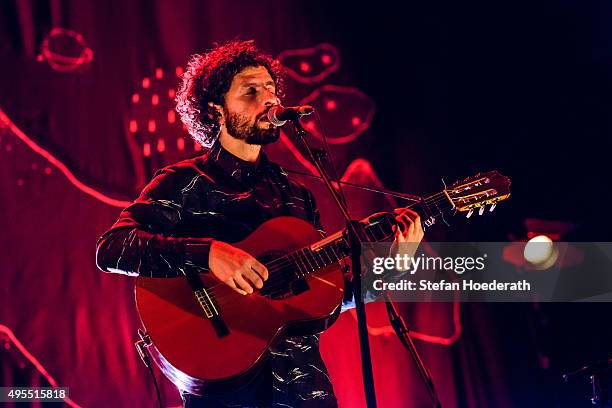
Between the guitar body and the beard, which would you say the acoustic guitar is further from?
the beard

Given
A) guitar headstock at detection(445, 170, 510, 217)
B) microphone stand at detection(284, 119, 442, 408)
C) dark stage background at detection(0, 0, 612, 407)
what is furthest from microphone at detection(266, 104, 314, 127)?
dark stage background at detection(0, 0, 612, 407)

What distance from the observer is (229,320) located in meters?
2.44

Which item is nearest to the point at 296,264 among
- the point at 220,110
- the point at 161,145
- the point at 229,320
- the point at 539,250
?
the point at 229,320

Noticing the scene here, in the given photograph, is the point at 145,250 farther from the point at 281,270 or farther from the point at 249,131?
the point at 249,131

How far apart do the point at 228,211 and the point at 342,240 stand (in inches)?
19.4

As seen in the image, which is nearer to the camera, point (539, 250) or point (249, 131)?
point (249, 131)

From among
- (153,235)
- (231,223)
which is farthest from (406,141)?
(153,235)

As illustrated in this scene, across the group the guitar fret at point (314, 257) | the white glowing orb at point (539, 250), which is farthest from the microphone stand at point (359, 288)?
the white glowing orb at point (539, 250)

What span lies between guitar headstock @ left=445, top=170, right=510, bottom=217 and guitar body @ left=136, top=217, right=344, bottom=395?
0.56 metres

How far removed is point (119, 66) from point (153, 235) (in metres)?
1.74

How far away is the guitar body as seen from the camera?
230 centimetres

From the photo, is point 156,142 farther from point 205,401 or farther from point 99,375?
point 205,401

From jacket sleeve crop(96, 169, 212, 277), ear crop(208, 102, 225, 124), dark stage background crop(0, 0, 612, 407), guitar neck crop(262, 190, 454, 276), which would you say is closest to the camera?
jacket sleeve crop(96, 169, 212, 277)

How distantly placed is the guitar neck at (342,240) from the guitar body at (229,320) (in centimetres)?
4
